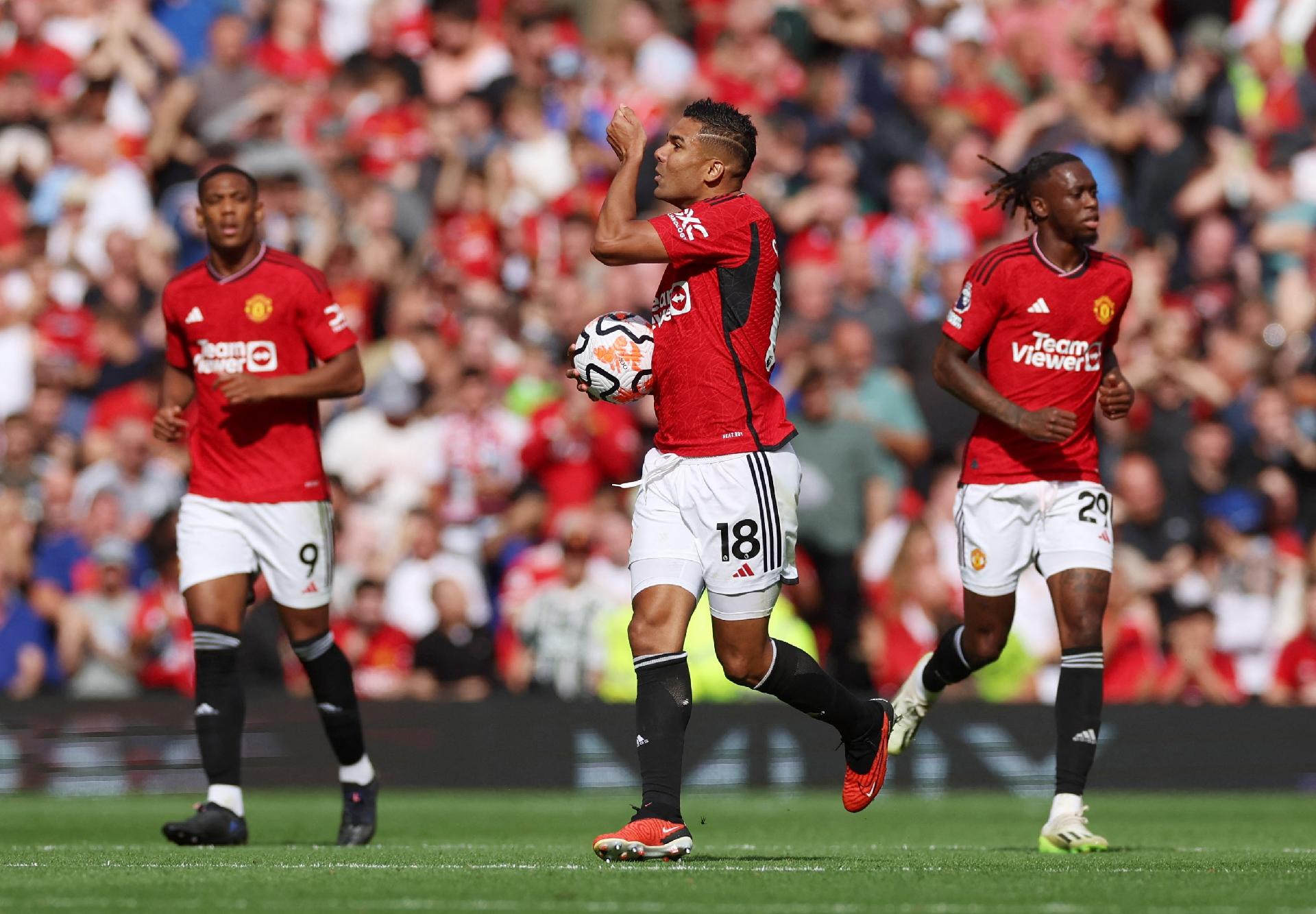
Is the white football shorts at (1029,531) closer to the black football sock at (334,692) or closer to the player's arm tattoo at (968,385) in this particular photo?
the player's arm tattoo at (968,385)

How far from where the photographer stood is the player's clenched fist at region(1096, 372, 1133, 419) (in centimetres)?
932

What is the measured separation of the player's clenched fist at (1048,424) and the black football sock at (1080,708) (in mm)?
920

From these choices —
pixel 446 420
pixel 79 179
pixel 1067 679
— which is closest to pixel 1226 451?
pixel 446 420

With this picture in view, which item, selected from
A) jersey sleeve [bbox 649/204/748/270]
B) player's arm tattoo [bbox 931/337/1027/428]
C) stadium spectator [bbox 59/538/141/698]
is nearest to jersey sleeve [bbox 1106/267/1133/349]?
player's arm tattoo [bbox 931/337/1027/428]

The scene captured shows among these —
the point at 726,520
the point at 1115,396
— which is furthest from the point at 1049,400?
the point at 726,520

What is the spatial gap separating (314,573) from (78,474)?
7289 millimetres

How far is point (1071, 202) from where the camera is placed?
933cm

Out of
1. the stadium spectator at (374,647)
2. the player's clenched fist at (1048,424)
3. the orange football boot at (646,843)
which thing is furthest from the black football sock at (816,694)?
the stadium spectator at (374,647)

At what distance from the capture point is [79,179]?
19.2 m

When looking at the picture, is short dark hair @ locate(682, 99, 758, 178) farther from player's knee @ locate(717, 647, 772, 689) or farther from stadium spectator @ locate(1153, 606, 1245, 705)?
stadium spectator @ locate(1153, 606, 1245, 705)

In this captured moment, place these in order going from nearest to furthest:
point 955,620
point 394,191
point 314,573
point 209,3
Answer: point 314,573
point 955,620
point 394,191
point 209,3

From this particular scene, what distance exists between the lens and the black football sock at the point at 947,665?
32.1ft

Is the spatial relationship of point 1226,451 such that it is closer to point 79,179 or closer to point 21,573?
point 21,573

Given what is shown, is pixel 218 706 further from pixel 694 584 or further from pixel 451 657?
pixel 451 657
